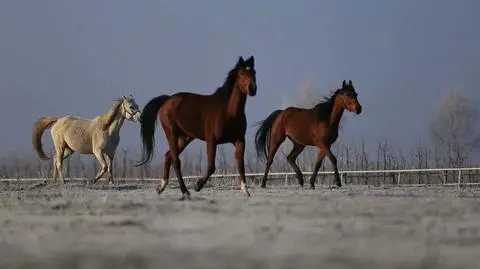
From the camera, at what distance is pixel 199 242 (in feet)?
10.8

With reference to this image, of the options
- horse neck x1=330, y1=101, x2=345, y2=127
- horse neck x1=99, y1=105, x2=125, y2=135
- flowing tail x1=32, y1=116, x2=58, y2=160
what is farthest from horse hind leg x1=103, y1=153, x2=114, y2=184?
horse neck x1=330, y1=101, x2=345, y2=127

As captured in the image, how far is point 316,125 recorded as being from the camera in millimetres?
13688

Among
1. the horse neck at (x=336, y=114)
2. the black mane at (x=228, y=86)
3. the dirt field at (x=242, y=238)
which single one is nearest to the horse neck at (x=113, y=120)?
the horse neck at (x=336, y=114)

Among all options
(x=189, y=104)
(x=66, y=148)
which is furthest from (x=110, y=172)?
(x=189, y=104)

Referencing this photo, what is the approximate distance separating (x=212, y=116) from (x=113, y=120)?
8269 mm

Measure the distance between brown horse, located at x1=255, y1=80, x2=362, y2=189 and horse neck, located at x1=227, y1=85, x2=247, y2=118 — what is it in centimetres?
375

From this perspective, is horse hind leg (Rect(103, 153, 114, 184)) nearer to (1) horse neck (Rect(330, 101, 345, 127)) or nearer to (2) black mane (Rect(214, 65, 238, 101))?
(1) horse neck (Rect(330, 101, 345, 127))

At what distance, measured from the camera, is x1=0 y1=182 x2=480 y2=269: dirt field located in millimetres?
2684

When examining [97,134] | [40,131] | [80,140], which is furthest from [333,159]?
[40,131]

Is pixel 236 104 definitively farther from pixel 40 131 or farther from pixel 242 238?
pixel 40 131

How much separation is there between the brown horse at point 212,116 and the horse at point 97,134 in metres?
6.57

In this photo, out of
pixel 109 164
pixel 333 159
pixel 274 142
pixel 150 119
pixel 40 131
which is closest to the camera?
pixel 150 119

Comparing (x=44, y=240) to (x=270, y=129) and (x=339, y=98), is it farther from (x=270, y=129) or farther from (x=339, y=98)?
(x=270, y=129)

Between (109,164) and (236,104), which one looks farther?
(109,164)
